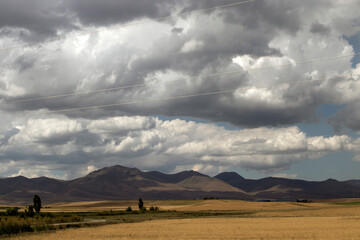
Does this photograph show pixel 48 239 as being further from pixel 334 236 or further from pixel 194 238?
pixel 334 236

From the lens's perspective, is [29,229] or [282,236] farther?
[29,229]

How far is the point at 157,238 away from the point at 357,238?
25228 mm

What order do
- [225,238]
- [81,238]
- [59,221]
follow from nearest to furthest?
[225,238] → [81,238] → [59,221]

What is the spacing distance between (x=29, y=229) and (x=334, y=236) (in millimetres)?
51665

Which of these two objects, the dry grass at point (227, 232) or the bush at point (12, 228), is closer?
the dry grass at point (227, 232)

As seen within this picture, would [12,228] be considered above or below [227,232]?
above

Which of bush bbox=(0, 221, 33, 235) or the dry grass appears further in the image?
bush bbox=(0, 221, 33, 235)

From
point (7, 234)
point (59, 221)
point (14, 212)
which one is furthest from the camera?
point (14, 212)

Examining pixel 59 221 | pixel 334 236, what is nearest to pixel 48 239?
pixel 334 236

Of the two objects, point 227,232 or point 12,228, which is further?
point 12,228

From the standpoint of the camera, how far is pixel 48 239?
2408 inches

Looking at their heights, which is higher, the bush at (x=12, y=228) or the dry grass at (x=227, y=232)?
the bush at (x=12, y=228)

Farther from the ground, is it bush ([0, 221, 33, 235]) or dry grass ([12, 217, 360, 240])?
bush ([0, 221, 33, 235])

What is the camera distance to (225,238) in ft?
190
